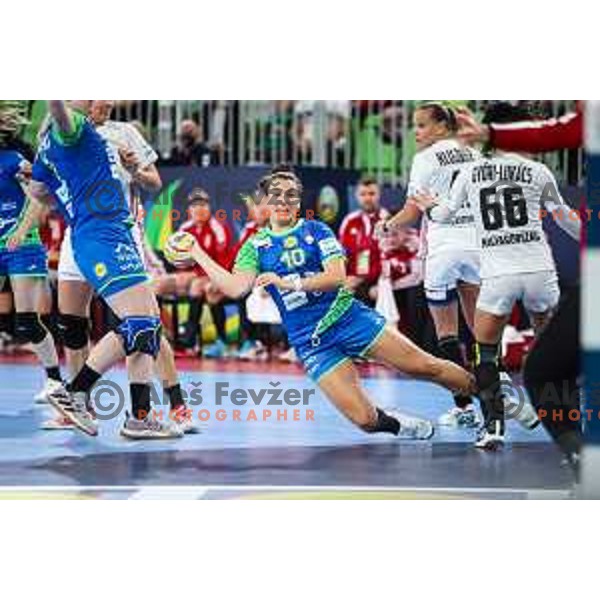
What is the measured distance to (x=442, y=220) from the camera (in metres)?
5.07

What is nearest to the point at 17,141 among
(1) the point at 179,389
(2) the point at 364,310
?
(1) the point at 179,389

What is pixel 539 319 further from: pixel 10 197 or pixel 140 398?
pixel 10 197

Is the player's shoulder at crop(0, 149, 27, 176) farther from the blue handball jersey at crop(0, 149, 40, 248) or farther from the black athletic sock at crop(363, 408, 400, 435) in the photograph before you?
the black athletic sock at crop(363, 408, 400, 435)

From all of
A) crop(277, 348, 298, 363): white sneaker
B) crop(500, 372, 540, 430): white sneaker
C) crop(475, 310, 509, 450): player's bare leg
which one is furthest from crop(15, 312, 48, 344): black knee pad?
crop(500, 372, 540, 430): white sneaker

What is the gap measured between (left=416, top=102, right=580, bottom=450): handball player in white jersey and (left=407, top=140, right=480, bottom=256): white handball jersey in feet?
0.06

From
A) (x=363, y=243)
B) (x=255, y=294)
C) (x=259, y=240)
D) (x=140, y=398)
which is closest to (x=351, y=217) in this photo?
(x=363, y=243)

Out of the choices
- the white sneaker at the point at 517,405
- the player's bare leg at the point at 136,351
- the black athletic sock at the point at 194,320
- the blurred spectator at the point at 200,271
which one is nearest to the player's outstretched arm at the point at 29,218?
the player's bare leg at the point at 136,351

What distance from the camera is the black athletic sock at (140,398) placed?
5035 mm

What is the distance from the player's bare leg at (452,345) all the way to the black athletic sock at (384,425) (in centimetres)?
→ 16

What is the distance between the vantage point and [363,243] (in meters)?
5.03

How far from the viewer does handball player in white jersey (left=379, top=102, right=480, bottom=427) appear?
501cm

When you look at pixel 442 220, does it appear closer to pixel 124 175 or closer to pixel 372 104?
pixel 372 104

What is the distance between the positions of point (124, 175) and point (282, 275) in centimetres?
68

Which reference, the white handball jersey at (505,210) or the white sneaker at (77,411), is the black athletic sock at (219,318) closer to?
the white sneaker at (77,411)
